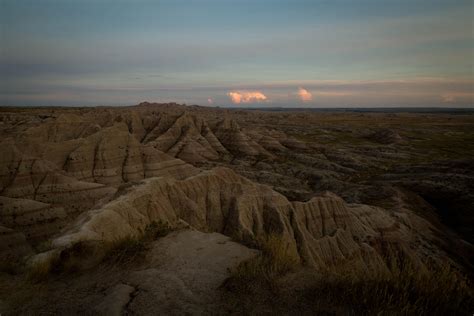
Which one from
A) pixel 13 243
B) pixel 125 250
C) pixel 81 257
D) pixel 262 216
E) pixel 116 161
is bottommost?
pixel 262 216

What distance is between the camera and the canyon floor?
5820 mm

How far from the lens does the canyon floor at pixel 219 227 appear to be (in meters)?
5.82

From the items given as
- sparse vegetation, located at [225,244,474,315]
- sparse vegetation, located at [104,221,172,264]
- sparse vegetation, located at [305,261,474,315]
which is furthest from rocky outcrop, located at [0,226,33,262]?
sparse vegetation, located at [305,261,474,315]

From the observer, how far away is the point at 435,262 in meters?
24.6

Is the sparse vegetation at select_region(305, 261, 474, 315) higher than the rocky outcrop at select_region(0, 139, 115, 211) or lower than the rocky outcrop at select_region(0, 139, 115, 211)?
higher

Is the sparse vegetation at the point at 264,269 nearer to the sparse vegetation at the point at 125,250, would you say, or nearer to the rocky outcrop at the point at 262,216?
the sparse vegetation at the point at 125,250

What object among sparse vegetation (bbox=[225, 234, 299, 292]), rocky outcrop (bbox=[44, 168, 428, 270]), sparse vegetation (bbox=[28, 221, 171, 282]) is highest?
sparse vegetation (bbox=[225, 234, 299, 292])

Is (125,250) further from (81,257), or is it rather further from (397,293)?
(397,293)

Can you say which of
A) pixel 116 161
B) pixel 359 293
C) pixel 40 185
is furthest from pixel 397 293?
Answer: pixel 116 161

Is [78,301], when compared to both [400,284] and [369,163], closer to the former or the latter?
[400,284]

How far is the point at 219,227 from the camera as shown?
21609 millimetres

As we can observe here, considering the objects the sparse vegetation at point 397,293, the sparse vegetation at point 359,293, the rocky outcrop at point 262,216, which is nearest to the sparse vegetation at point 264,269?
the sparse vegetation at point 359,293

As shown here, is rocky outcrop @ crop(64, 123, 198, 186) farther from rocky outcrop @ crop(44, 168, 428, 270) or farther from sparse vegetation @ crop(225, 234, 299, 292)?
sparse vegetation @ crop(225, 234, 299, 292)

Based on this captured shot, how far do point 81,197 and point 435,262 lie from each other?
25288 millimetres
